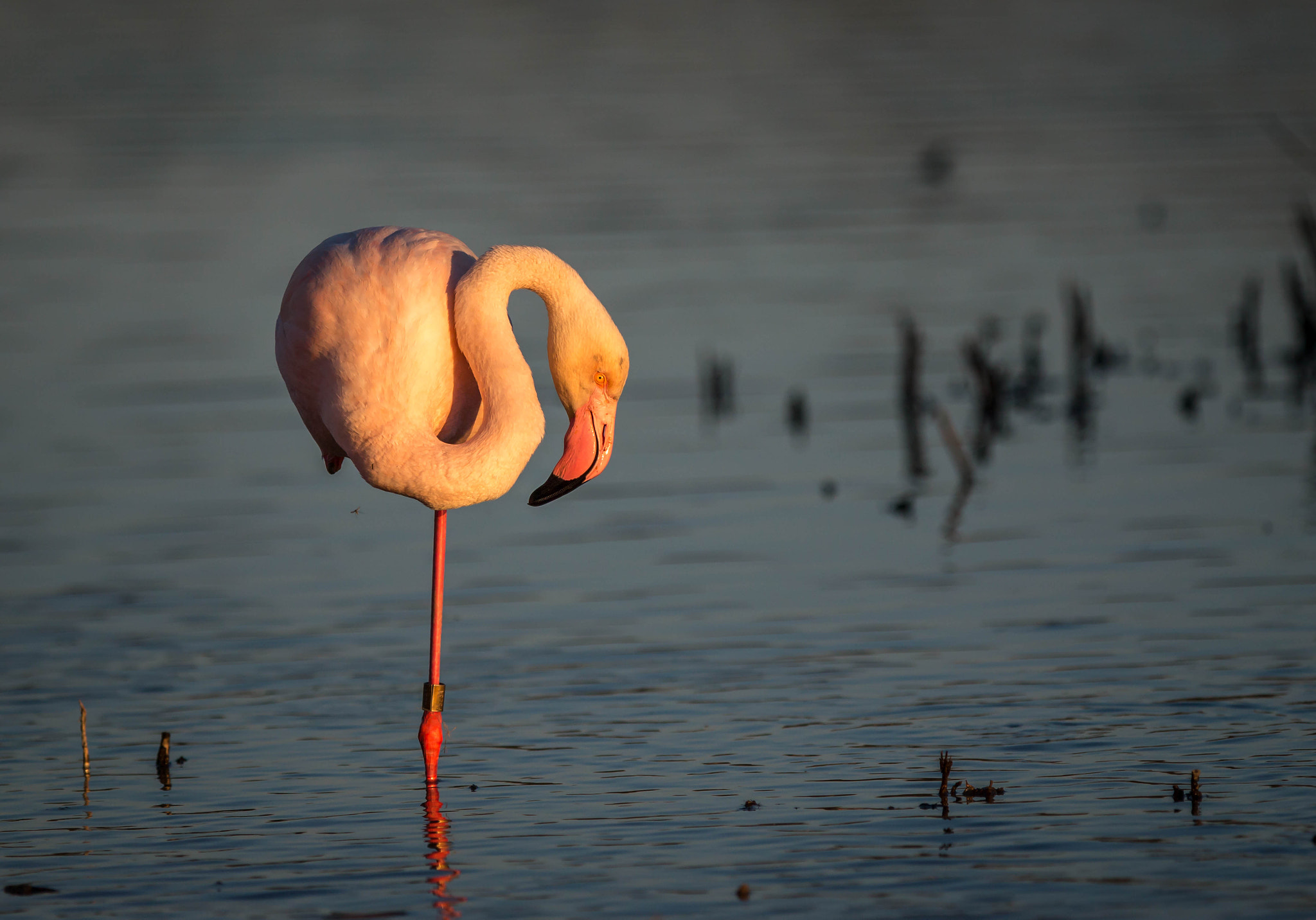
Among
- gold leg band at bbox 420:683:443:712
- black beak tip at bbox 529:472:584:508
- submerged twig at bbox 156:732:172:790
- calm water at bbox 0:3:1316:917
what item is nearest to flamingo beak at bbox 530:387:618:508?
black beak tip at bbox 529:472:584:508

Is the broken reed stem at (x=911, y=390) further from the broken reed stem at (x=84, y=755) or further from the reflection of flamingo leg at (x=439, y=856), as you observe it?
the broken reed stem at (x=84, y=755)

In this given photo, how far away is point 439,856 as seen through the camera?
239 inches

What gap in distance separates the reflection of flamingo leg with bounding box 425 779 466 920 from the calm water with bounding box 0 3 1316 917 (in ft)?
0.08

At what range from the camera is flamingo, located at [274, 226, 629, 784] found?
6.51m

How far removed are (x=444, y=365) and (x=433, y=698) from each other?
1335 mm

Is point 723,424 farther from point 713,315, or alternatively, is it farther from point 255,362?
point 255,362

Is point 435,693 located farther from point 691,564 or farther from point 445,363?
point 691,564

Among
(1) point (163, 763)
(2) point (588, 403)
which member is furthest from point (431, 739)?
(2) point (588, 403)

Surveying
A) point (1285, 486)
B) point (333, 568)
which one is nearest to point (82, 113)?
point (333, 568)

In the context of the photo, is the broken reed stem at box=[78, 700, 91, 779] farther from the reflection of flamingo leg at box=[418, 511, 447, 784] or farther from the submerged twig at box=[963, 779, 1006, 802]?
the submerged twig at box=[963, 779, 1006, 802]

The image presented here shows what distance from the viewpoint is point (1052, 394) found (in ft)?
44.4

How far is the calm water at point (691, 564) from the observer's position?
6039mm

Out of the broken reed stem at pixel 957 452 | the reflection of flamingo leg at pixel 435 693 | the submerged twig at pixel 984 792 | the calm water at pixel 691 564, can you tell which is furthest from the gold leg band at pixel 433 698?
the broken reed stem at pixel 957 452

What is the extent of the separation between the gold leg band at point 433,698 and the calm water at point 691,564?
0.25 meters
